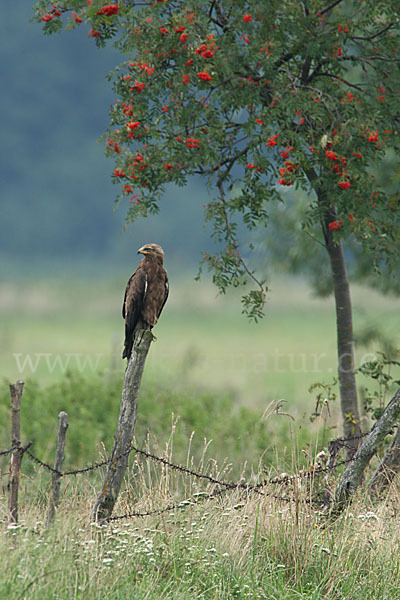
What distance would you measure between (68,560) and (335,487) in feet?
8.76

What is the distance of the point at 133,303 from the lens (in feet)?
20.1

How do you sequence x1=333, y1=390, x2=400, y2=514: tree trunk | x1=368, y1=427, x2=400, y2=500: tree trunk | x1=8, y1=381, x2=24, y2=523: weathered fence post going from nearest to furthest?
x1=8, y1=381, x2=24, y2=523: weathered fence post
x1=333, y1=390, x2=400, y2=514: tree trunk
x1=368, y1=427, x2=400, y2=500: tree trunk

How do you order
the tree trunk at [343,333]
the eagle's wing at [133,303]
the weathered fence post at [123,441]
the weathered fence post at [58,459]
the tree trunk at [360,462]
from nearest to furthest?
the weathered fence post at [58,459], the weathered fence post at [123,441], the tree trunk at [360,462], the eagle's wing at [133,303], the tree trunk at [343,333]

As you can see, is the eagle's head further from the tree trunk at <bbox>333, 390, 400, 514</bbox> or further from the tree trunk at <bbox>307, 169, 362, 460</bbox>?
the tree trunk at <bbox>307, 169, 362, 460</bbox>

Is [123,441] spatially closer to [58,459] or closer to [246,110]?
[58,459]

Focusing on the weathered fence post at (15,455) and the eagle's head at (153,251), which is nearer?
the weathered fence post at (15,455)

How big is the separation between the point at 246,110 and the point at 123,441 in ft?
14.7

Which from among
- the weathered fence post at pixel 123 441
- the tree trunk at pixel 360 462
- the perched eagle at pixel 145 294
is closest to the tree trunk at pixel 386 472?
the tree trunk at pixel 360 462

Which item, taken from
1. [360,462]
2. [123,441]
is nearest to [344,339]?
[360,462]

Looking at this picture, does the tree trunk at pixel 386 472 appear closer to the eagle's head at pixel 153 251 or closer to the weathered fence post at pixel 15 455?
the eagle's head at pixel 153 251

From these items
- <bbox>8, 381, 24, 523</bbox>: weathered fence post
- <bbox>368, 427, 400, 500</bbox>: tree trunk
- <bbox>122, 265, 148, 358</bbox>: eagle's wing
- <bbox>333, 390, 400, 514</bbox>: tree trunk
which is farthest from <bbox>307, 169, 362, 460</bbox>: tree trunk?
<bbox>8, 381, 24, 523</bbox>: weathered fence post

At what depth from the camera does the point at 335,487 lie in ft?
19.9

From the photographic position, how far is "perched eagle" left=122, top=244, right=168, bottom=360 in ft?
20.0

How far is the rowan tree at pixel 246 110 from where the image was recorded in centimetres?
750
